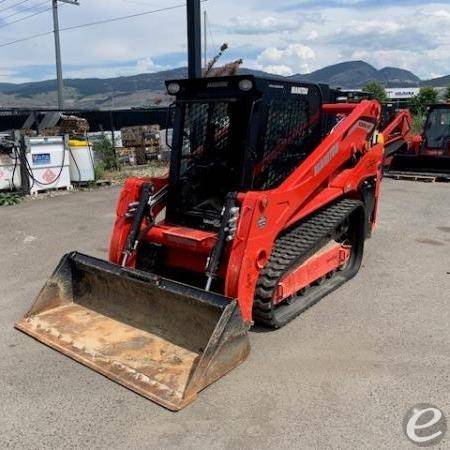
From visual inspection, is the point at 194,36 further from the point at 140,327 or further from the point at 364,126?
the point at 140,327

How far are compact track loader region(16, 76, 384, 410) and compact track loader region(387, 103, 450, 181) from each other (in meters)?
8.17

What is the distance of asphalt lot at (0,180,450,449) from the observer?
3.24 metres

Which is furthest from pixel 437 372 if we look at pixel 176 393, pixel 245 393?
pixel 176 393

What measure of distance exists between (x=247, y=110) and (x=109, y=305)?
2.10m

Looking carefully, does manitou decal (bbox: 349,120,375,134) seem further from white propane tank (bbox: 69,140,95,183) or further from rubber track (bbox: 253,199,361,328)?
white propane tank (bbox: 69,140,95,183)

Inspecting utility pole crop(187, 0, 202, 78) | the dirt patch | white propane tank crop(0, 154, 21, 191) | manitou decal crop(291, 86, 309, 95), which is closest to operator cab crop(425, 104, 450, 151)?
utility pole crop(187, 0, 202, 78)

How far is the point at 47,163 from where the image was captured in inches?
450

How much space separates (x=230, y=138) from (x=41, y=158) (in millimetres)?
7443

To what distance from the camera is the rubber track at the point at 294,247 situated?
442cm

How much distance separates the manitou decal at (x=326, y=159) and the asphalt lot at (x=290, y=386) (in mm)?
1310

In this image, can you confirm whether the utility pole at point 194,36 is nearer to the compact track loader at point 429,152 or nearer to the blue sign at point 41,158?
the blue sign at point 41,158

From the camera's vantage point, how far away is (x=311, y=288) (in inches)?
215

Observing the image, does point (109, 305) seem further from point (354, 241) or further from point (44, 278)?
point (354, 241)

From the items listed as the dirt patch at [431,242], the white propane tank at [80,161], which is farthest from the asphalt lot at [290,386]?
the white propane tank at [80,161]
